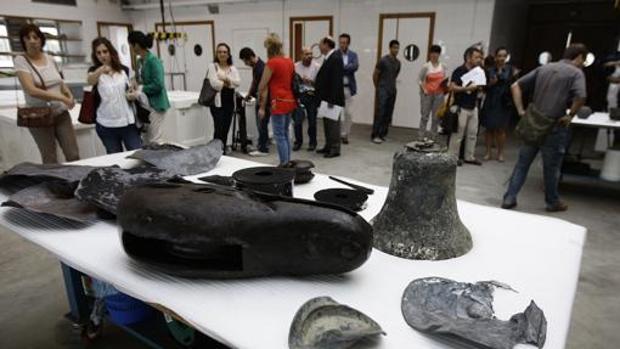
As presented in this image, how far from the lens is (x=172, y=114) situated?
5.01 meters

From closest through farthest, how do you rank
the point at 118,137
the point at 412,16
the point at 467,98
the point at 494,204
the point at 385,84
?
the point at 118,137 < the point at 494,204 < the point at 467,98 < the point at 385,84 < the point at 412,16

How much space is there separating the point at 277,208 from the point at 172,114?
4348 mm

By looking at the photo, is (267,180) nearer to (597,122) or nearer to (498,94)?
(597,122)

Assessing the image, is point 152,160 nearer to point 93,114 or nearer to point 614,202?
point 93,114

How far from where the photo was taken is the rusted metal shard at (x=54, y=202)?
142 centimetres

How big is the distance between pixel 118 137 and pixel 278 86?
1576 millimetres

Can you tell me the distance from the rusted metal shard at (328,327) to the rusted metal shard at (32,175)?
118 cm

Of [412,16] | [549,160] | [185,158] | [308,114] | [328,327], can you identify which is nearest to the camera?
[328,327]

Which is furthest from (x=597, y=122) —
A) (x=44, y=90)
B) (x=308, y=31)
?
(x=308, y=31)

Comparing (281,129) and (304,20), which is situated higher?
(304,20)

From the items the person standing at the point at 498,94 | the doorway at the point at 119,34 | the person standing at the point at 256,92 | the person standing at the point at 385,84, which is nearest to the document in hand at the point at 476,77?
the person standing at the point at 498,94

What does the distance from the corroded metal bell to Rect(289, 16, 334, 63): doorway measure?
23.3ft

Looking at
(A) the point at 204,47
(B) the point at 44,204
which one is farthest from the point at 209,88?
(A) the point at 204,47

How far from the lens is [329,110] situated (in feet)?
16.4
